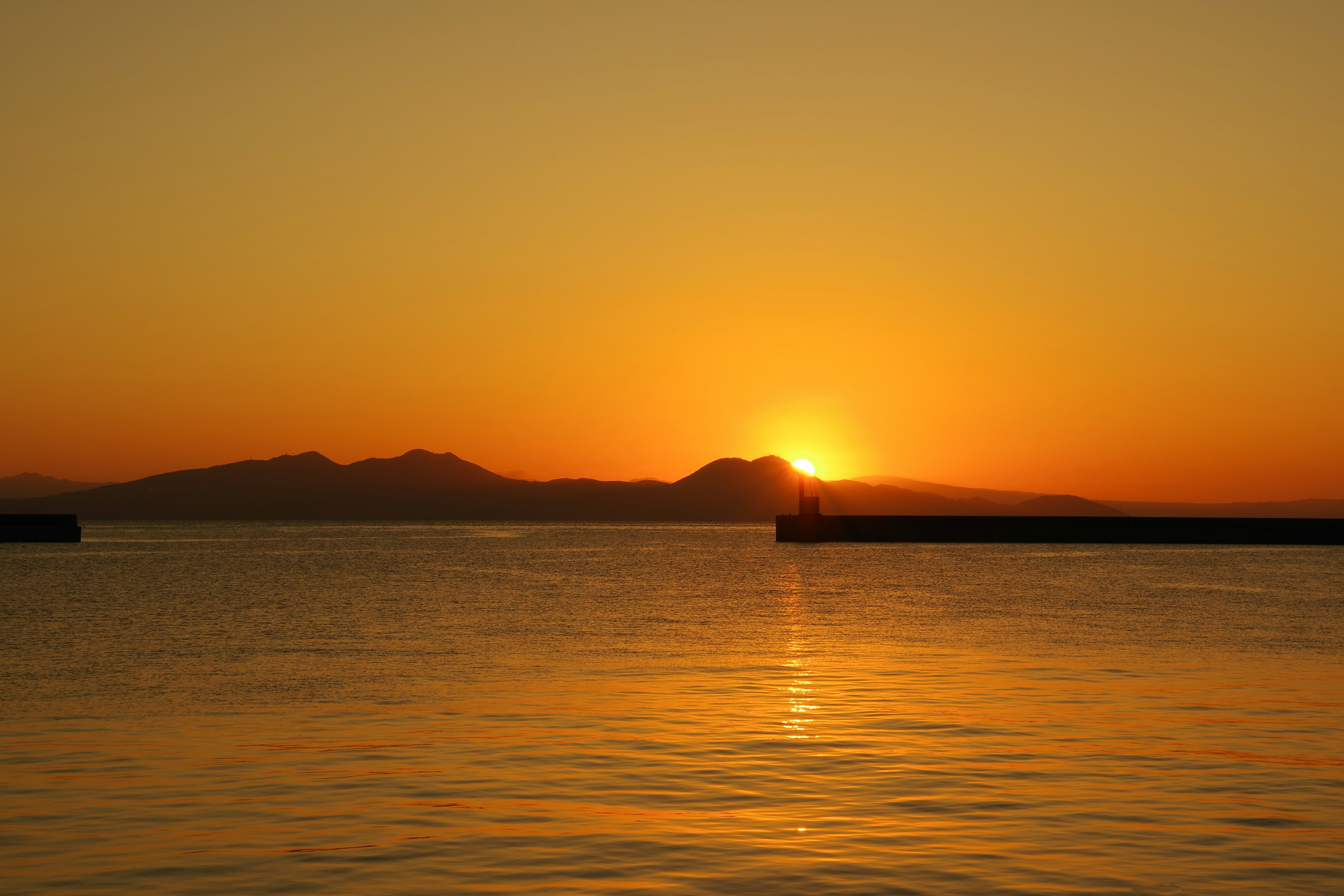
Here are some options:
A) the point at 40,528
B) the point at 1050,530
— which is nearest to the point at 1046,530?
the point at 1050,530

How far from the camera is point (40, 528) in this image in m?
144

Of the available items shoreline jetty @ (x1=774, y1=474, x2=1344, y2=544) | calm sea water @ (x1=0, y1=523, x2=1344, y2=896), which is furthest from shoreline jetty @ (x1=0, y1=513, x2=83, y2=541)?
calm sea water @ (x1=0, y1=523, x2=1344, y2=896)

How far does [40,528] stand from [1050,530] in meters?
119

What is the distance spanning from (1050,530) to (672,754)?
13410 cm

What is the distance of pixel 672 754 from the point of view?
15922 mm

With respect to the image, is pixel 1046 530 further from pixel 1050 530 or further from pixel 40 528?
pixel 40 528

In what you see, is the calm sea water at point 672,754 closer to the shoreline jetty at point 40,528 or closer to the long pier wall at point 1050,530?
the long pier wall at point 1050,530

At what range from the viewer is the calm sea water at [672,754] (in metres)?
10.6

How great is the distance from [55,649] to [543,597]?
80.5ft

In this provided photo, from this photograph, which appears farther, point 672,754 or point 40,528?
point 40,528

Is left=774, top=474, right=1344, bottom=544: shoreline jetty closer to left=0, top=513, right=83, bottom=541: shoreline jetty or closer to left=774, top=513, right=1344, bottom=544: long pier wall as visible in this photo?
left=774, top=513, right=1344, bottom=544: long pier wall

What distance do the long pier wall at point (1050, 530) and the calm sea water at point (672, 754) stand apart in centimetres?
9470

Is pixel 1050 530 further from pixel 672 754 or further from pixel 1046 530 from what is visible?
pixel 672 754

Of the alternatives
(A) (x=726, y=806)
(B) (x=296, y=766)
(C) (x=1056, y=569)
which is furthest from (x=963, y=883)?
(C) (x=1056, y=569)
